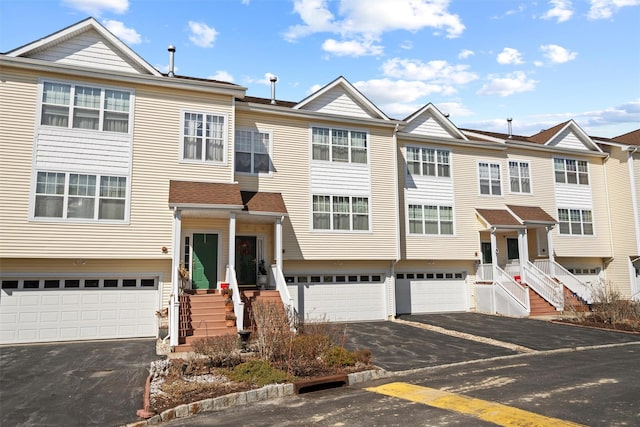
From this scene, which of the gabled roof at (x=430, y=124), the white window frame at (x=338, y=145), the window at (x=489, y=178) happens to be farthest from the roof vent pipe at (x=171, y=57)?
the window at (x=489, y=178)

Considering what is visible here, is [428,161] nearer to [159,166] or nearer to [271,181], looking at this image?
[271,181]

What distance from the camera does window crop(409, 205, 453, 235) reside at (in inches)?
813

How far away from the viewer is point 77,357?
11977mm

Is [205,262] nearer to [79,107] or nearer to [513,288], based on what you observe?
[79,107]

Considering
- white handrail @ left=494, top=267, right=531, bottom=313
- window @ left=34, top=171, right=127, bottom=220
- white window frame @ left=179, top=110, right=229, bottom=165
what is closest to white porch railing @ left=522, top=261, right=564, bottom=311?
white handrail @ left=494, top=267, right=531, bottom=313

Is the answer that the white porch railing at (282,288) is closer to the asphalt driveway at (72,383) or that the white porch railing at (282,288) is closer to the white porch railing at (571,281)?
the asphalt driveway at (72,383)

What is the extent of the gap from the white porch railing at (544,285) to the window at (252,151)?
43.4 feet

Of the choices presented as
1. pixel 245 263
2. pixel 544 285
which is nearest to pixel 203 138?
pixel 245 263

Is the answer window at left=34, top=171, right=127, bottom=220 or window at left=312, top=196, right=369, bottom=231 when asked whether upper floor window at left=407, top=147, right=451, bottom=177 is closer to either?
window at left=312, top=196, right=369, bottom=231

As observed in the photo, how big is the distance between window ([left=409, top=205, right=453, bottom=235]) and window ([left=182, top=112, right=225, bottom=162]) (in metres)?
9.42

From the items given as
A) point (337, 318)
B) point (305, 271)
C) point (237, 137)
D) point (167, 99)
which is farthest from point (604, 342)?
point (167, 99)

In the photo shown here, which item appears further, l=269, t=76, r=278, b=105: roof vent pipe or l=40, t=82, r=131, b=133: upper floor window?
l=269, t=76, r=278, b=105: roof vent pipe

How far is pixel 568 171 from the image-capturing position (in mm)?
24672

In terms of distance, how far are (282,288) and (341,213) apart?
15.8 feet
